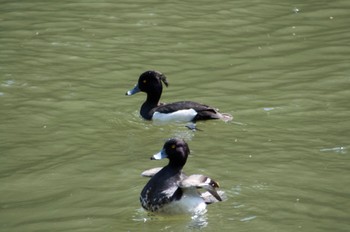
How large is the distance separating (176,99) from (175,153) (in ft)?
14.5

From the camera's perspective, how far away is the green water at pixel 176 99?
30.1 feet

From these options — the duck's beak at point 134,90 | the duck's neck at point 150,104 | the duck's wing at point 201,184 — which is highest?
the duck's wing at point 201,184

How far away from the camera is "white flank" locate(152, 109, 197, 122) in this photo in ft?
40.2

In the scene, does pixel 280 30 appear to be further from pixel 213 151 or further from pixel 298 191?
pixel 298 191

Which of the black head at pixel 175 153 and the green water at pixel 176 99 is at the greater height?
the black head at pixel 175 153

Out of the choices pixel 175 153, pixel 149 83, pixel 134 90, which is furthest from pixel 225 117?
pixel 175 153

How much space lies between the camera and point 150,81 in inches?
524

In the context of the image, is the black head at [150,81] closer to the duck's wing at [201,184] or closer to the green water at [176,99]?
the green water at [176,99]

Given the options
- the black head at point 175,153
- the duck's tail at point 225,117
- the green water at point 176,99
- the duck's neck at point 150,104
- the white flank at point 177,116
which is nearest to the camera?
the green water at point 176,99

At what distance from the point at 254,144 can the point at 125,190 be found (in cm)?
225

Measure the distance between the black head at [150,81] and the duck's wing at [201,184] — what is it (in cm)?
438

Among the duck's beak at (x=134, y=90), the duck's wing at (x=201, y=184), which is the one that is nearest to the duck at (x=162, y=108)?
the duck's beak at (x=134, y=90)

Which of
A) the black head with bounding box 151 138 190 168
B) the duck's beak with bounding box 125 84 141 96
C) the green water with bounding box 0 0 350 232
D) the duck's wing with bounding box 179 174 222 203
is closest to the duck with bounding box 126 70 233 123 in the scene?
the duck's beak with bounding box 125 84 141 96

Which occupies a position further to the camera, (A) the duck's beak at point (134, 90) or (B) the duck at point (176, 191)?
(A) the duck's beak at point (134, 90)
